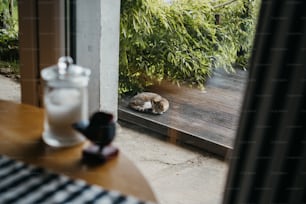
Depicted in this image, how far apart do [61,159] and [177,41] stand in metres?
1.46

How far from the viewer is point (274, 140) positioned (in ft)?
2.33

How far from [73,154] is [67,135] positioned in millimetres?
48

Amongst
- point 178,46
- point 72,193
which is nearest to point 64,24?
point 72,193

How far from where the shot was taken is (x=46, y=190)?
2.17 feet

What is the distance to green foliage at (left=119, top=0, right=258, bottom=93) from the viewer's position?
1993 millimetres

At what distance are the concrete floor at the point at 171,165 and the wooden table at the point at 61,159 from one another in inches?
19.5

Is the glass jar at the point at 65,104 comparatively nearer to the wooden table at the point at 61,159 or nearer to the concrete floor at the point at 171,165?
the wooden table at the point at 61,159

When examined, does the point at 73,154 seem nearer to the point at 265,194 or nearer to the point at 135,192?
the point at 135,192

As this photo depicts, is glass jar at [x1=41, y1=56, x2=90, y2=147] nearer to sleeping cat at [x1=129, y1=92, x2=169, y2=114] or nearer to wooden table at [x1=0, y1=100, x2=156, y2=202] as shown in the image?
wooden table at [x1=0, y1=100, x2=156, y2=202]

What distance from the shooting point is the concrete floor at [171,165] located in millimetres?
1561

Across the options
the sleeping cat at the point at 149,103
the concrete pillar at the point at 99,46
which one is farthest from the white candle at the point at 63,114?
the sleeping cat at the point at 149,103

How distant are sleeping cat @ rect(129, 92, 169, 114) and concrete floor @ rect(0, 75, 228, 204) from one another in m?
0.13

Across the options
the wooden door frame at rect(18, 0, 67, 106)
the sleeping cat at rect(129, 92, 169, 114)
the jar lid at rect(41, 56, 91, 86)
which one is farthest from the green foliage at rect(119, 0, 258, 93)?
the jar lid at rect(41, 56, 91, 86)

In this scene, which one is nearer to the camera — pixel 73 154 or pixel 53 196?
pixel 53 196
